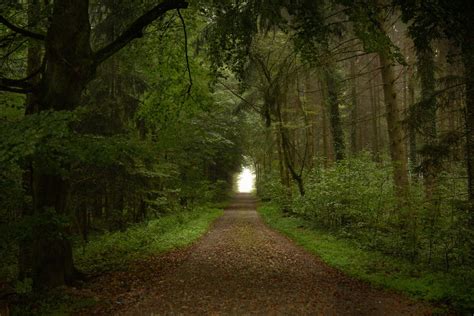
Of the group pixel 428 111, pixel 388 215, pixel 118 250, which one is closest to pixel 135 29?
pixel 118 250

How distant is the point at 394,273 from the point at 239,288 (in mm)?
3361

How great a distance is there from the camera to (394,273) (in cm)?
816

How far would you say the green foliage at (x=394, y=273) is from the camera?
6.51 meters

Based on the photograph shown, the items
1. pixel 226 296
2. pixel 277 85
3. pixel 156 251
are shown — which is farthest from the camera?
pixel 277 85

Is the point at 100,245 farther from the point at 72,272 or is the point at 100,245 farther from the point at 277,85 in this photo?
the point at 277,85

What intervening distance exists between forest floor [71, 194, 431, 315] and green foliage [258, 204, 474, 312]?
0.95ft

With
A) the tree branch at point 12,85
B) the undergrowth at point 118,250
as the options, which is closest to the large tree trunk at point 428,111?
the undergrowth at point 118,250

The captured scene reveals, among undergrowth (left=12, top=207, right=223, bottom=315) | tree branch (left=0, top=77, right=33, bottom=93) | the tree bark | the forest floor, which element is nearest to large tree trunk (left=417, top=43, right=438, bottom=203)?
the forest floor

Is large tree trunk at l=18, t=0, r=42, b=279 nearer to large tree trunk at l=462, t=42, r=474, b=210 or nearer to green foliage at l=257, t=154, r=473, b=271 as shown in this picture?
large tree trunk at l=462, t=42, r=474, b=210

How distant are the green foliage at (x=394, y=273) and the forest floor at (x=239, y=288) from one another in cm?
29

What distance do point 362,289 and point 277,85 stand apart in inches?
378

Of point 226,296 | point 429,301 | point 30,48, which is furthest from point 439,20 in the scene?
point 30,48

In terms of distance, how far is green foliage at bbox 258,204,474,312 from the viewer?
21.3ft

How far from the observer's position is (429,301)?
6598 millimetres
